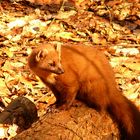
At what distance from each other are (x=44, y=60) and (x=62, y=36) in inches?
102

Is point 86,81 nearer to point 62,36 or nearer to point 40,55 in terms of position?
point 40,55

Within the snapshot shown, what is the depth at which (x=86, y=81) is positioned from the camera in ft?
16.4

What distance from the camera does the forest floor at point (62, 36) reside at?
6656 mm

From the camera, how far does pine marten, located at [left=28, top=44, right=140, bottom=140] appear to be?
467 cm

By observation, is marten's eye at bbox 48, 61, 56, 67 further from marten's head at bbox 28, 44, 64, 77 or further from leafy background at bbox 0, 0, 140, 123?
leafy background at bbox 0, 0, 140, 123

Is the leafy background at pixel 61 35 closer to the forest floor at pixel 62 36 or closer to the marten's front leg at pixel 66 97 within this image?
the forest floor at pixel 62 36

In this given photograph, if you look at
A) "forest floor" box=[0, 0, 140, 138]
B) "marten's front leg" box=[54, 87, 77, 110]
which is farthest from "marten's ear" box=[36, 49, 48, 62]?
"forest floor" box=[0, 0, 140, 138]

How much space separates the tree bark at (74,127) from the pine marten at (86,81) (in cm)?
11

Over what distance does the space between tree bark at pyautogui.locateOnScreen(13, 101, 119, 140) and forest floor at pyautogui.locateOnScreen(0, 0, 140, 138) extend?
138 cm

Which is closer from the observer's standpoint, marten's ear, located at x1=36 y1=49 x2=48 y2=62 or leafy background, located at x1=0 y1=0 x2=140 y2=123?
marten's ear, located at x1=36 y1=49 x2=48 y2=62

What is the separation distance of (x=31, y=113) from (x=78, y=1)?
4171 millimetres

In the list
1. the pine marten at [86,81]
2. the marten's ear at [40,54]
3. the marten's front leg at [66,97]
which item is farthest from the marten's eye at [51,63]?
the marten's front leg at [66,97]

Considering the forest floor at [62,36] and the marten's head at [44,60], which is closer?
the marten's head at [44,60]

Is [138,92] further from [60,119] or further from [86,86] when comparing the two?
[60,119]
